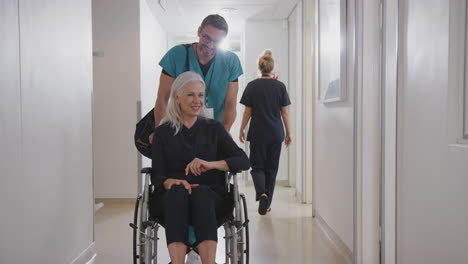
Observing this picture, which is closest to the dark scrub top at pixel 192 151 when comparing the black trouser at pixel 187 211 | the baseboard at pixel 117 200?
the black trouser at pixel 187 211

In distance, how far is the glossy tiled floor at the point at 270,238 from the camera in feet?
9.48

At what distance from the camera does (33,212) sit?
2021 mm

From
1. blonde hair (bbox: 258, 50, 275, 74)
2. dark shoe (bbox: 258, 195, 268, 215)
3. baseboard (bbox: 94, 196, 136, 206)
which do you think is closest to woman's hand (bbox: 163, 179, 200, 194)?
dark shoe (bbox: 258, 195, 268, 215)

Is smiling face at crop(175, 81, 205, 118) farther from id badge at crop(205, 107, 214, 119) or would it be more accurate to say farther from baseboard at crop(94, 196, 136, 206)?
baseboard at crop(94, 196, 136, 206)

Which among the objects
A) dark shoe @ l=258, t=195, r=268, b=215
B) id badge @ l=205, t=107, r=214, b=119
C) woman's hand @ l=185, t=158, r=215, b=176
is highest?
id badge @ l=205, t=107, r=214, b=119

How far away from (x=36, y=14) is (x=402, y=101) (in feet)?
5.52

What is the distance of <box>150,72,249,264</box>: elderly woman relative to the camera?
200cm

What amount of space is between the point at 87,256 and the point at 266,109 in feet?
6.44

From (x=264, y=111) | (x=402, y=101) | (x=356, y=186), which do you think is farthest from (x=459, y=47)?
(x=264, y=111)

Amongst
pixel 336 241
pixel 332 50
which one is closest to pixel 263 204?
pixel 336 241

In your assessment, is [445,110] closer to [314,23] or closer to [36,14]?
[36,14]

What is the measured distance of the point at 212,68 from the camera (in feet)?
8.19

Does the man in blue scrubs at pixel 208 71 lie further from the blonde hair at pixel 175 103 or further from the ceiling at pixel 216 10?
the ceiling at pixel 216 10

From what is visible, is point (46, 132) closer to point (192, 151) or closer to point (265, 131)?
point (192, 151)
